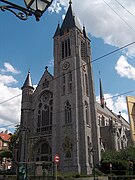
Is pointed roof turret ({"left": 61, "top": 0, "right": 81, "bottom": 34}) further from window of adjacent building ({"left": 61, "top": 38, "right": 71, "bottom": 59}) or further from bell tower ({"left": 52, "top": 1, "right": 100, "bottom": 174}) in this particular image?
window of adjacent building ({"left": 61, "top": 38, "right": 71, "bottom": 59})

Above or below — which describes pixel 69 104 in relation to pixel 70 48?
below

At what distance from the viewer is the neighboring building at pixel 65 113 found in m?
38.6

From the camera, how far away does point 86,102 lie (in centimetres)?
4391

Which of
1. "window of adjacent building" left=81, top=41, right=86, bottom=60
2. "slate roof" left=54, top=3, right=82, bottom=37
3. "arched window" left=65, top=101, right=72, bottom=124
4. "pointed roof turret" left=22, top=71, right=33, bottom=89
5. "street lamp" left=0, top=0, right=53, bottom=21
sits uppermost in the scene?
"slate roof" left=54, top=3, right=82, bottom=37

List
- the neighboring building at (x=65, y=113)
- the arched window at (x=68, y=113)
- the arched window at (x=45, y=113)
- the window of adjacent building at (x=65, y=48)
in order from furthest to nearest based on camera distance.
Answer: the window of adjacent building at (x=65, y=48), the arched window at (x=45, y=113), the arched window at (x=68, y=113), the neighboring building at (x=65, y=113)

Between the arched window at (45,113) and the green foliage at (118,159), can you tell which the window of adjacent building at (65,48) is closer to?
the arched window at (45,113)

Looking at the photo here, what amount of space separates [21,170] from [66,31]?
38.8m

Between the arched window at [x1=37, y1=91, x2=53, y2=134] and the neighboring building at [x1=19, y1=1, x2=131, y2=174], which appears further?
the arched window at [x1=37, y1=91, x2=53, y2=134]

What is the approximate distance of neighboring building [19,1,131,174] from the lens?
3856 cm

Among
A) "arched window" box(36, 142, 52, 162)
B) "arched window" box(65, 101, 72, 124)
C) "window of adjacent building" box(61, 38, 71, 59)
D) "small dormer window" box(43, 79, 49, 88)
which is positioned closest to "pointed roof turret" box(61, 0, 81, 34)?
"window of adjacent building" box(61, 38, 71, 59)

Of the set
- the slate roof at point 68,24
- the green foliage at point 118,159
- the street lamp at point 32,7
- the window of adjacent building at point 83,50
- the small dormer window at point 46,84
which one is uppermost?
the slate roof at point 68,24

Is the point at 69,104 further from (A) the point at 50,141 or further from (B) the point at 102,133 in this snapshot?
(B) the point at 102,133

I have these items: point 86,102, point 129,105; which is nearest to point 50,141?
point 86,102

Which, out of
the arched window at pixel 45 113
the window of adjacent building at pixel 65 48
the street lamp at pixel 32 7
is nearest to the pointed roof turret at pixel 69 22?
the window of adjacent building at pixel 65 48
